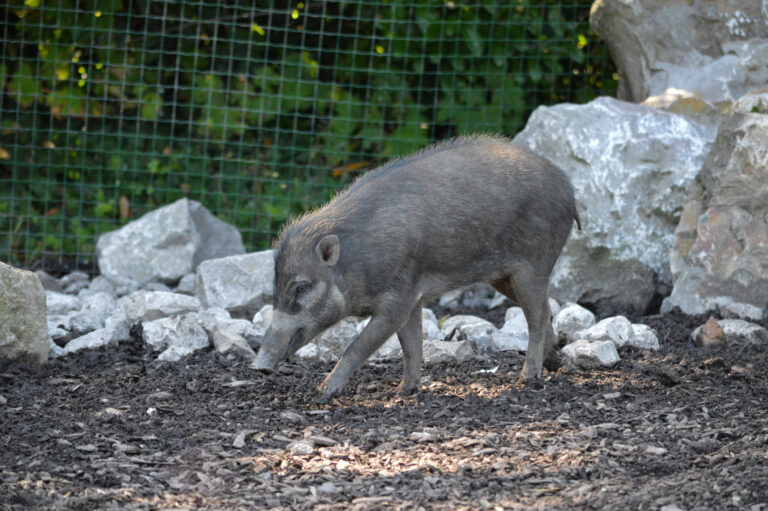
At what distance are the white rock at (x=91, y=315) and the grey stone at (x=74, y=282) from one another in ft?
4.19

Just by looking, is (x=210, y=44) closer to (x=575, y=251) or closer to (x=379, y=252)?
(x=575, y=251)

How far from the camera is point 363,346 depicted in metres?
5.02

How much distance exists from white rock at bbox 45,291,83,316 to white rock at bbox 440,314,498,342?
9.27ft

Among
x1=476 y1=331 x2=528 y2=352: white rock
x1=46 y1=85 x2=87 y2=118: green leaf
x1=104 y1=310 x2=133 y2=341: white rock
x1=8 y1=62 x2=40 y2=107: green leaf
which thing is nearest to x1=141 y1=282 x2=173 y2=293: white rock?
x1=104 y1=310 x2=133 y2=341: white rock

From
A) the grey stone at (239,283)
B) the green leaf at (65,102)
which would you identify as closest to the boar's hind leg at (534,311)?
the grey stone at (239,283)

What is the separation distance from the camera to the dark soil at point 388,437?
3.71 meters

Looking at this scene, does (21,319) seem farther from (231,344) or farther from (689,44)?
(689,44)

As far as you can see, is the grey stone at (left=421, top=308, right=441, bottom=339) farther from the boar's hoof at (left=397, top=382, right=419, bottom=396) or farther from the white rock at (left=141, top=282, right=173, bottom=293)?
the white rock at (left=141, top=282, right=173, bottom=293)

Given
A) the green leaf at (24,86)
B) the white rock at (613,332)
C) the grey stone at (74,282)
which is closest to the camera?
the white rock at (613,332)

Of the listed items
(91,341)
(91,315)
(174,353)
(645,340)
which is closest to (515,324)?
(645,340)

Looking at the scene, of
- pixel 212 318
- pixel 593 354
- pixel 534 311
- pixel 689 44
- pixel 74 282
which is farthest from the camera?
pixel 74 282

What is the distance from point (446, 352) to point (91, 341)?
229 centimetres

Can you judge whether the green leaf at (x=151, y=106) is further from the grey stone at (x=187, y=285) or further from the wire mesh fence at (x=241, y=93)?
the grey stone at (x=187, y=285)

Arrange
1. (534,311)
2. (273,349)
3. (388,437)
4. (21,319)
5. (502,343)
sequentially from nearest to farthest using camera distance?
(388,437) → (273,349) → (21,319) → (534,311) → (502,343)
